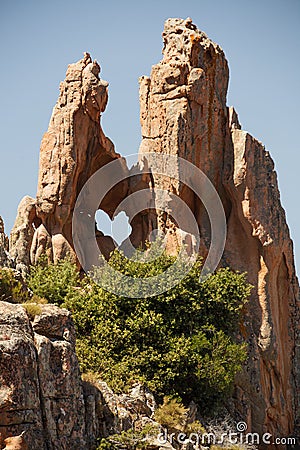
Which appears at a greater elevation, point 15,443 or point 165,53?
point 165,53

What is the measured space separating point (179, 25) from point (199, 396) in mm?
14951

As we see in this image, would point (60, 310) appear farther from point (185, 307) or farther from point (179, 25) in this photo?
point (179, 25)

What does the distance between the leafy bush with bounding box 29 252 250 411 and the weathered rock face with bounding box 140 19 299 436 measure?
10.9ft

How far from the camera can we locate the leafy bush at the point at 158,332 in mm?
26469

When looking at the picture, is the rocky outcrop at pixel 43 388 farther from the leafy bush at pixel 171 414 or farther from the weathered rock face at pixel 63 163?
the weathered rock face at pixel 63 163

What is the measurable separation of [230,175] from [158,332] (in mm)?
9304

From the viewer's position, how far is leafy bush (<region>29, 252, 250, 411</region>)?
86.8 feet

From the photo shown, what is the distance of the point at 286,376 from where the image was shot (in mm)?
35469

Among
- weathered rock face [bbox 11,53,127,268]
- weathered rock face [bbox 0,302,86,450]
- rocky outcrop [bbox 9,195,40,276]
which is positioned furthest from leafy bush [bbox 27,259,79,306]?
weathered rock face [bbox 0,302,86,450]

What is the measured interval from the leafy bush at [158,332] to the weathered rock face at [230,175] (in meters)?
3.31

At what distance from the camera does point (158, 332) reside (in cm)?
2720

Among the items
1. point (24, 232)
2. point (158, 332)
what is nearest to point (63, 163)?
point (24, 232)

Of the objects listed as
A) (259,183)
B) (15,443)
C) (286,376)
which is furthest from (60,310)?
(286,376)

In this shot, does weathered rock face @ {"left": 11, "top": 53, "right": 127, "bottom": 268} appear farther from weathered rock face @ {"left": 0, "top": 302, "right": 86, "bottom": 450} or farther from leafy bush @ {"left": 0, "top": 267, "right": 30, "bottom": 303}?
weathered rock face @ {"left": 0, "top": 302, "right": 86, "bottom": 450}
